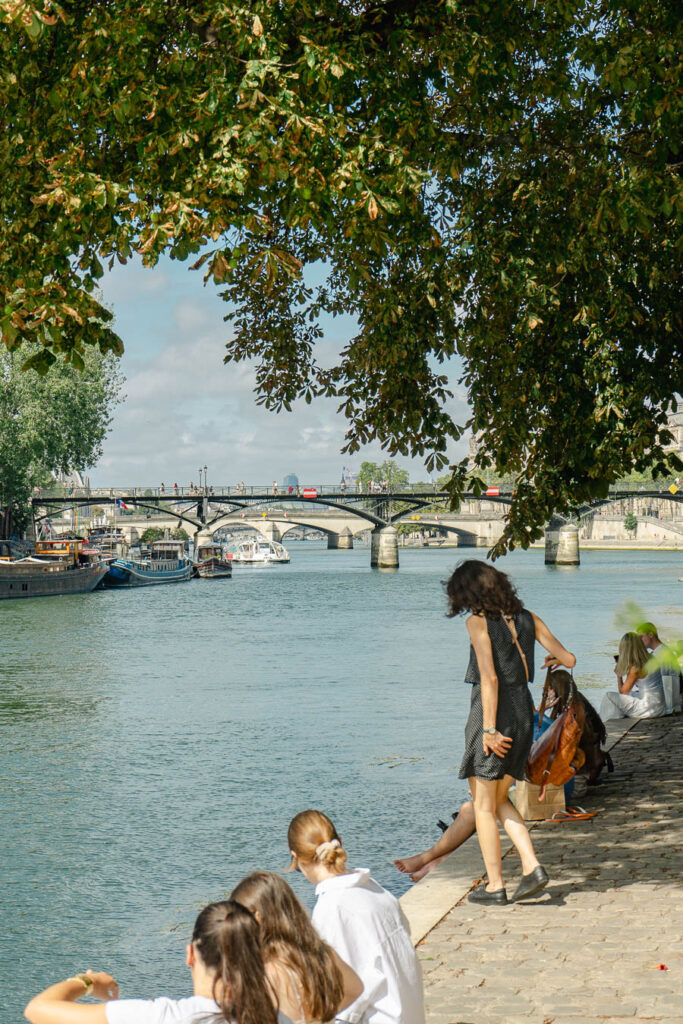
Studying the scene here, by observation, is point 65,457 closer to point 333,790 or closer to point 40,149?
point 333,790

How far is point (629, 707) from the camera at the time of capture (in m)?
13.3

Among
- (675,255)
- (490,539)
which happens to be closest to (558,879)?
(675,255)

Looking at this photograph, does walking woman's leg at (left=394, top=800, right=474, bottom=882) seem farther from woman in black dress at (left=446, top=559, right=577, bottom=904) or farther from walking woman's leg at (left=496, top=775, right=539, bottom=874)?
woman in black dress at (left=446, top=559, right=577, bottom=904)

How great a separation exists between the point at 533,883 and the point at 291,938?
3492 millimetres

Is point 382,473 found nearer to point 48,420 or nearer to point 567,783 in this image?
point 48,420

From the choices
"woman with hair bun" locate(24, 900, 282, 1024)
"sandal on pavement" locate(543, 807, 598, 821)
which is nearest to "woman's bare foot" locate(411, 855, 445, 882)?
"sandal on pavement" locate(543, 807, 598, 821)

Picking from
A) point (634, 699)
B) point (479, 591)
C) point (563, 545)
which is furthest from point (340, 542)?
point (479, 591)

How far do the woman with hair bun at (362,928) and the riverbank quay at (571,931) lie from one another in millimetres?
1089

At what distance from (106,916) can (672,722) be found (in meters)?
6.10

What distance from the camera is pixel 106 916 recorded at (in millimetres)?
10430

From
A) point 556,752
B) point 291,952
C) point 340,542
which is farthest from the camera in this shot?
point 340,542

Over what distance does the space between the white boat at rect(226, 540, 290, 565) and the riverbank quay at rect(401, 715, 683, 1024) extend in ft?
344

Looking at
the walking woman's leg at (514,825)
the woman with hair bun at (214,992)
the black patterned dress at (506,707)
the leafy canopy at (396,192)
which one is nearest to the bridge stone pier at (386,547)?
the leafy canopy at (396,192)

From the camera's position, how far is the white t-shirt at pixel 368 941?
387 centimetres
